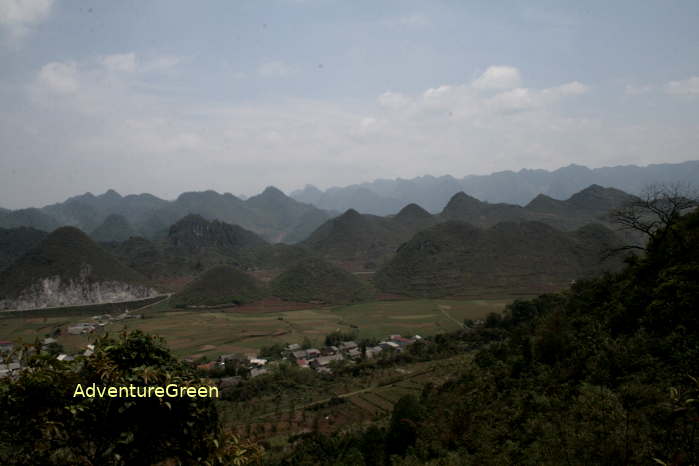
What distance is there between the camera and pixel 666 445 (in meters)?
6.12

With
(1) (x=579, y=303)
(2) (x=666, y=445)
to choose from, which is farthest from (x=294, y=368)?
(2) (x=666, y=445)

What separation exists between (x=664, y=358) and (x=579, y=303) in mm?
8907

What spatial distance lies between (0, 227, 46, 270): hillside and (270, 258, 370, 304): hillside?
6656cm

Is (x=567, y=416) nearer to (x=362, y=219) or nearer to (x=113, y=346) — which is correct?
(x=113, y=346)

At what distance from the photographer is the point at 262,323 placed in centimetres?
5434

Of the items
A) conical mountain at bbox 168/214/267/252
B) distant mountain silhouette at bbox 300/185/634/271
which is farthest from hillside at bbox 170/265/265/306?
conical mountain at bbox 168/214/267/252

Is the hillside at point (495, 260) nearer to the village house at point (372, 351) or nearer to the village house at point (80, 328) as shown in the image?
the village house at point (372, 351)

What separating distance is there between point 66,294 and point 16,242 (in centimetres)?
4570

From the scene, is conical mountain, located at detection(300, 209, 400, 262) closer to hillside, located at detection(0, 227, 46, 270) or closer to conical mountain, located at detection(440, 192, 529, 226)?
conical mountain, located at detection(440, 192, 529, 226)

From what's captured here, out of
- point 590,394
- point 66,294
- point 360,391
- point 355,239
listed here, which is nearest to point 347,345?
point 360,391

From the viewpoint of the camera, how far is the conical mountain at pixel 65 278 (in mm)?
69750

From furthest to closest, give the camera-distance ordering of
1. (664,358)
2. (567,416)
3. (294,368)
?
(294,368)
(664,358)
(567,416)

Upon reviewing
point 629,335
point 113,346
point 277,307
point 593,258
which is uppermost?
point 113,346

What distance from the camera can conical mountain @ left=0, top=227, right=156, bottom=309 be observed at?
229 feet
